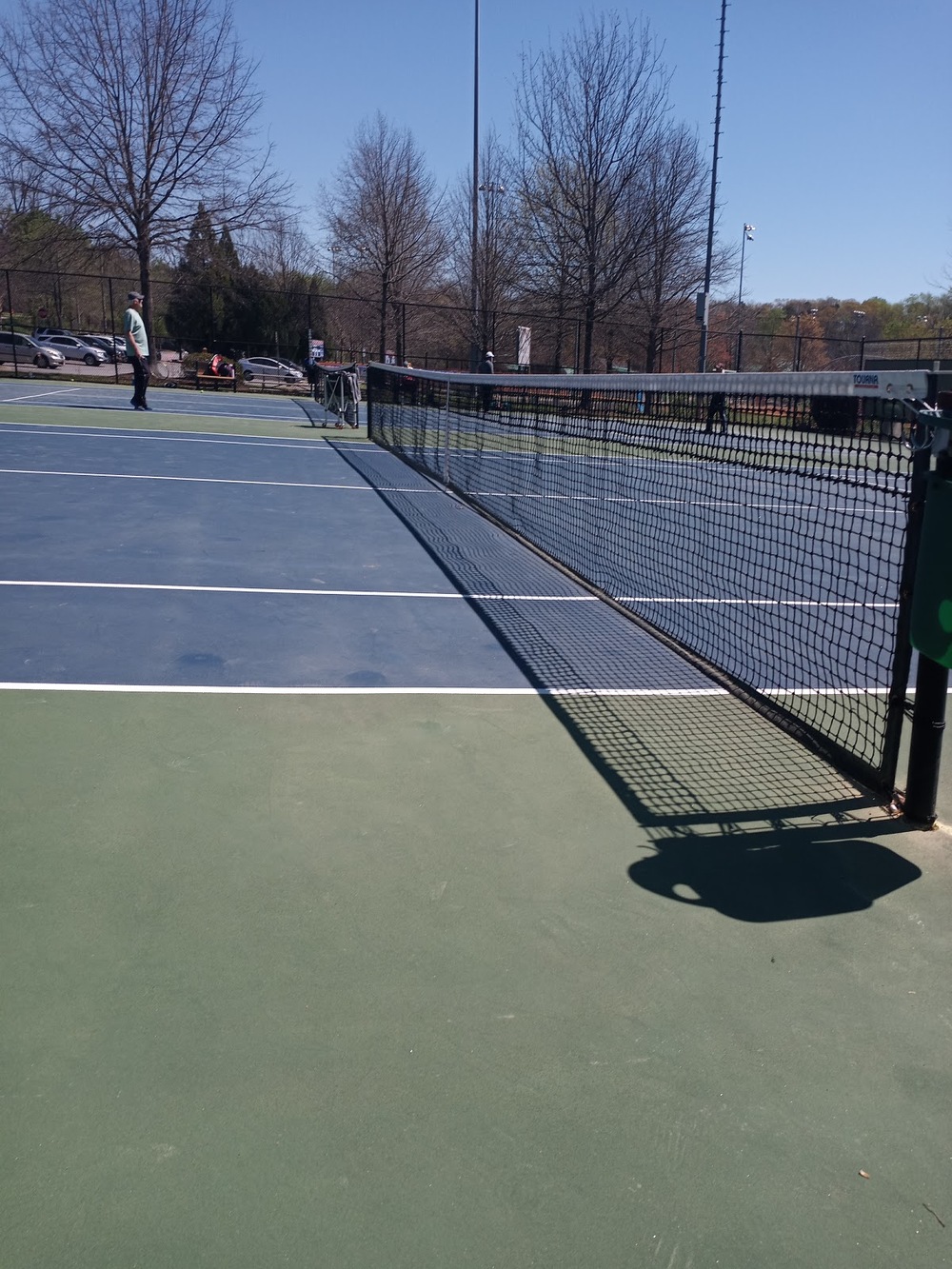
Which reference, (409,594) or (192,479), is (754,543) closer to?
(409,594)

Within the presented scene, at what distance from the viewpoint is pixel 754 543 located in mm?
10867

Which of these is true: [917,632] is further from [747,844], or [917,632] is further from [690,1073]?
[690,1073]

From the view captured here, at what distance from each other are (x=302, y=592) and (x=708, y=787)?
406cm

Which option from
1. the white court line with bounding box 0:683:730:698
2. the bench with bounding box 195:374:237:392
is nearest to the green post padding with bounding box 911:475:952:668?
the white court line with bounding box 0:683:730:698

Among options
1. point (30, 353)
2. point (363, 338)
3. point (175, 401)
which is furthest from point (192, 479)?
point (30, 353)

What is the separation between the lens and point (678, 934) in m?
3.21

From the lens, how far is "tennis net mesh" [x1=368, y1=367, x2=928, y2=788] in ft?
15.6

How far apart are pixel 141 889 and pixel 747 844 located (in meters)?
2.19

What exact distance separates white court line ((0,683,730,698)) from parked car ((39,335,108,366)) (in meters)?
46.7

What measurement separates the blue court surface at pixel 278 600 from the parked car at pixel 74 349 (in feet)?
125

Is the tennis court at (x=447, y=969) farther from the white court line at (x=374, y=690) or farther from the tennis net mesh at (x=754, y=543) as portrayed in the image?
the tennis net mesh at (x=754, y=543)

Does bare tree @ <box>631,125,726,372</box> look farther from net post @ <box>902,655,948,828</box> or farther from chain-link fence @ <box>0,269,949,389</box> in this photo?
net post @ <box>902,655,948,828</box>

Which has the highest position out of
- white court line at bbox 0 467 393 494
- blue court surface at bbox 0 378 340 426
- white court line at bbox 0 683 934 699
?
blue court surface at bbox 0 378 340 426

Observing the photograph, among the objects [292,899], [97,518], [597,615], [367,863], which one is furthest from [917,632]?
[97,518]
